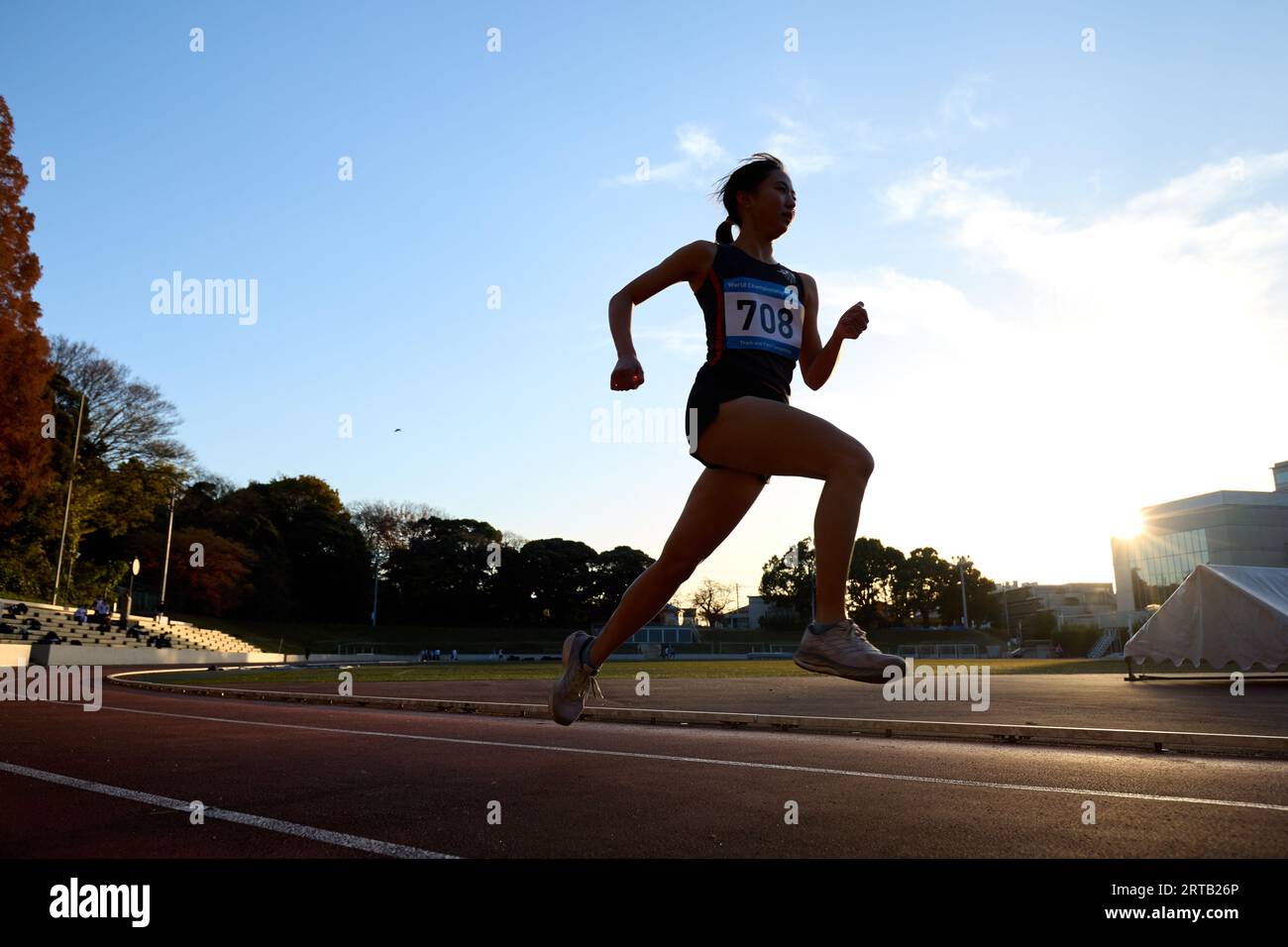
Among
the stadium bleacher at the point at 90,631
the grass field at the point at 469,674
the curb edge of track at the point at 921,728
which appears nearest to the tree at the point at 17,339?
the stadium bleacher at the point at 90,631

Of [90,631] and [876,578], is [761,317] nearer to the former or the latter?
[90,631]

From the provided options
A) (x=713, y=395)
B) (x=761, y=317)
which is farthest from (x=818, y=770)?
(x=761, y=317)

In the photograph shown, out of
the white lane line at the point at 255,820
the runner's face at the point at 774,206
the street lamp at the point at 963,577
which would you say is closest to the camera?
the white lane line at the point at 255,820

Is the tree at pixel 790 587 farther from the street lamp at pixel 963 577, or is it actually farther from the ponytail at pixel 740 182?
the ponytail at pixel 740 182

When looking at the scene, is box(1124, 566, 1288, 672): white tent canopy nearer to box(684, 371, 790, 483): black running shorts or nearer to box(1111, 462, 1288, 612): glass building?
box(684, 371, 790, 483): black running shorts

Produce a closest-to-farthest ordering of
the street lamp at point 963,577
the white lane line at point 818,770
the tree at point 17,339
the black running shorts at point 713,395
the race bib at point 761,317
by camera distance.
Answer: the black running shorts at point 713,395, the race bib at point 761,317, the white lane line at point 818,770, the tree at point 17,339, the street lamp at point 963,577

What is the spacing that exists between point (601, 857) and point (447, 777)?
2061mm

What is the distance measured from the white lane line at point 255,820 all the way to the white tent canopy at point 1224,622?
17289 mm

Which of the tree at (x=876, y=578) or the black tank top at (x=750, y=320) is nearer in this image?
the black tank top at (x=750, y=320)

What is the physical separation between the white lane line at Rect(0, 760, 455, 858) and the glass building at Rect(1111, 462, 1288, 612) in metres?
83.2

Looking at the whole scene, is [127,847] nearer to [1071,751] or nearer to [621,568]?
[1071,751]

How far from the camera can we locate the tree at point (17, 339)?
34.2 metres

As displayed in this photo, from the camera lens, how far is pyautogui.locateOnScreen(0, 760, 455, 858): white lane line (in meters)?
2.91
